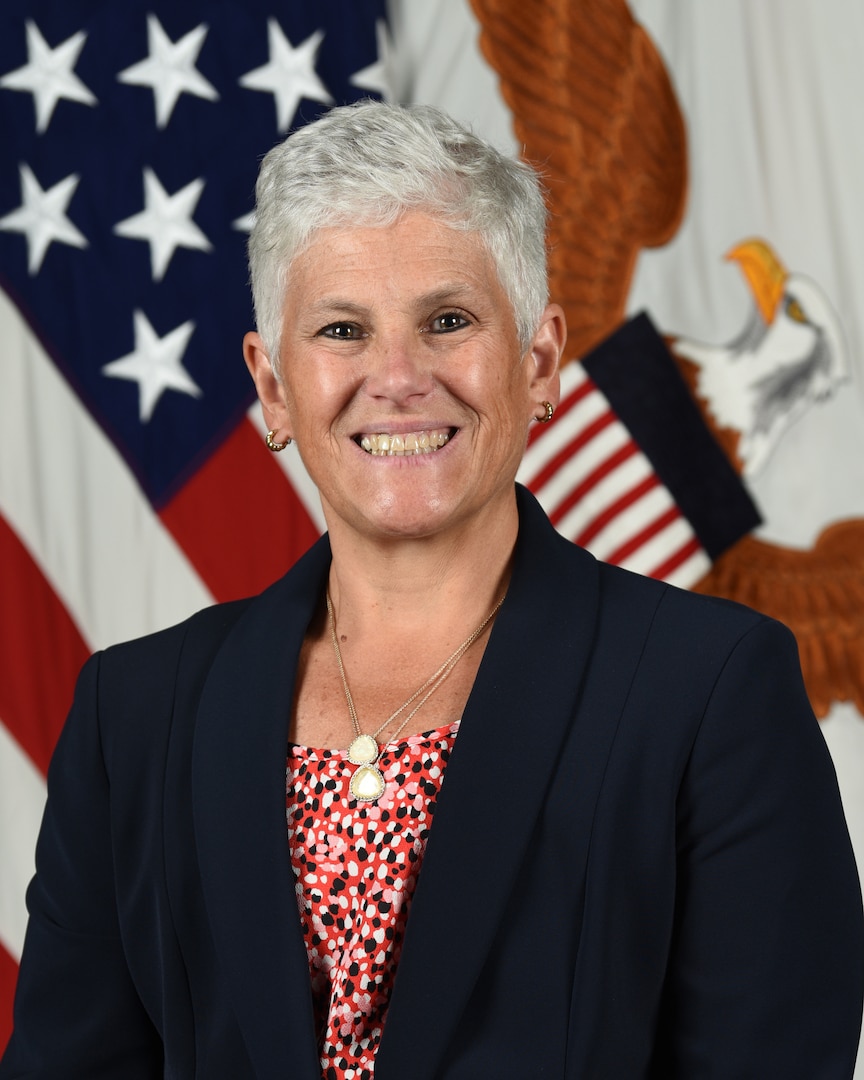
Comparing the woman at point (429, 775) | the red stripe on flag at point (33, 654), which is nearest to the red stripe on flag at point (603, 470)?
the red stripe on flag at point (33, 654)

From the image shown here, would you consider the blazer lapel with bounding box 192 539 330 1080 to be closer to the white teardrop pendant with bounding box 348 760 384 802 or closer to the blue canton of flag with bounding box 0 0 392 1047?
the white teardrop pendant with bounding box 348 760 384 802

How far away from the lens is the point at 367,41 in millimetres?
2787

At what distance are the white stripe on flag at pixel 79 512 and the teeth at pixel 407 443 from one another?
58.0 inches

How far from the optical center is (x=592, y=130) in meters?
2.80

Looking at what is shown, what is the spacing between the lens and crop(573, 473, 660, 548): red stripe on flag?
9.27ft

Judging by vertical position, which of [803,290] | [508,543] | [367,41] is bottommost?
[508,543]

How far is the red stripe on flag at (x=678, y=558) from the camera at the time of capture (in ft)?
9.21

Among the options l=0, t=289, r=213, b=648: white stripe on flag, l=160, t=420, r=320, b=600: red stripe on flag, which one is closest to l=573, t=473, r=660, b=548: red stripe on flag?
l=160, t=420, r=320, b=600: red stripe on flag

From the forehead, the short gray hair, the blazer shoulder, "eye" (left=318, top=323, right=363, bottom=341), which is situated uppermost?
the short gray hair

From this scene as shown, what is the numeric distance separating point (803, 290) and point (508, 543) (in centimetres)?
154

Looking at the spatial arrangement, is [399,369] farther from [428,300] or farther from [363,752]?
[363,752]

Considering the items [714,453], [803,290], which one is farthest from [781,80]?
[714,453]

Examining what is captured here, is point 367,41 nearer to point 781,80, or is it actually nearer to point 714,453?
point 781,80

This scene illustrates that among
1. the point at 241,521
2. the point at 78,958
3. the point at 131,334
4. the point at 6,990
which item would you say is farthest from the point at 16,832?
the point at 78,958
